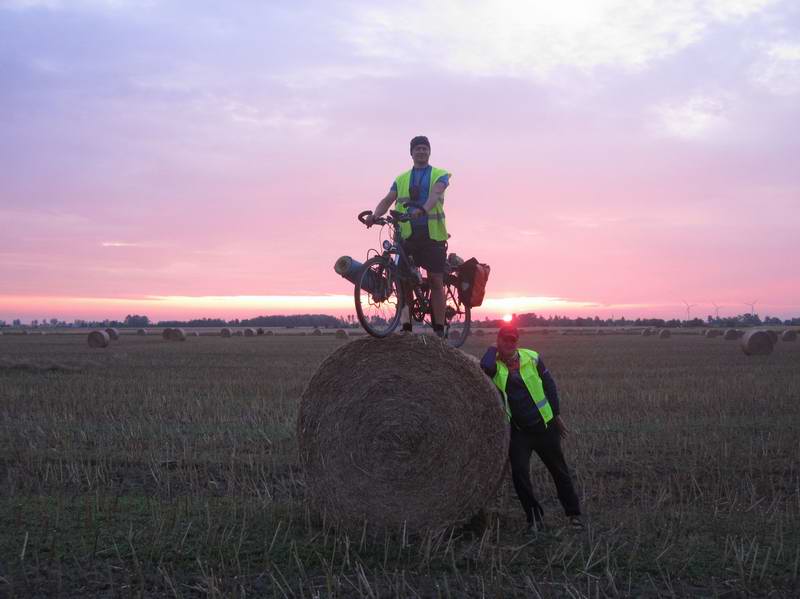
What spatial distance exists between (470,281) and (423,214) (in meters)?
1.12

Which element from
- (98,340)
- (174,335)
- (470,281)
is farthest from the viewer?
(174,335)

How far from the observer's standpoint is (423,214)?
7.74 m

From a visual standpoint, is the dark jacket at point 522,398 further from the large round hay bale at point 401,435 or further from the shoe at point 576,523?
the shoe at point 576,523

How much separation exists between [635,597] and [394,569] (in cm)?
167

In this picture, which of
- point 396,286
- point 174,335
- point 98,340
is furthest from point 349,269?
point 174,335

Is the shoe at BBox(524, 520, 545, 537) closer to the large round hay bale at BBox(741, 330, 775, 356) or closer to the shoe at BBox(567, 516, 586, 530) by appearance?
the shoe at BBox(567, 516, 586, 530)

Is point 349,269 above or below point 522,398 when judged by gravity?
above

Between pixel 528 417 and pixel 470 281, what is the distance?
1.70 metres

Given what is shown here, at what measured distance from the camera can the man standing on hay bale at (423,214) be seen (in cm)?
781

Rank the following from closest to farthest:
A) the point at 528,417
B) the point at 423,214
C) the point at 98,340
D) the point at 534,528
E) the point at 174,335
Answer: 1. the point at 534,528
2. the point at 528,417
3. the point at 423,214
4. the point at 98,340
5. the point at 174,335

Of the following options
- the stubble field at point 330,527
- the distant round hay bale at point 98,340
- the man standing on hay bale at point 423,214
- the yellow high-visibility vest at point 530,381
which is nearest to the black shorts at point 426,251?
the man standing on hay bale at point 423,214

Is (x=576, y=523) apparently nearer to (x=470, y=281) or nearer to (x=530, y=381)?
(x=530, y=381)

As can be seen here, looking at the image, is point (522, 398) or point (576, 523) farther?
point (522, 398)

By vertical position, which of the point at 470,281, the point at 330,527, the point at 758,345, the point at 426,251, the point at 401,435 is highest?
the point at 426,251
